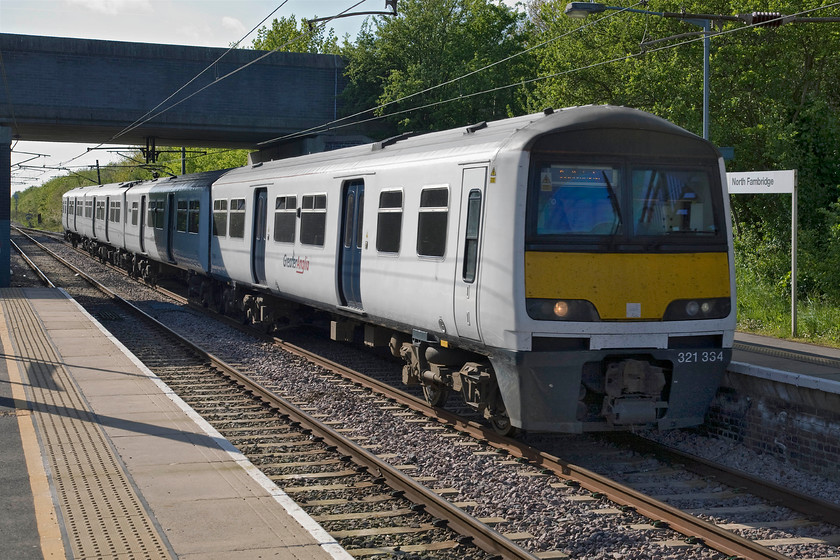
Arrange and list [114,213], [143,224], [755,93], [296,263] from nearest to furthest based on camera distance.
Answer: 1. [296,263]
2. [755,93]
3. [143,224]
4. [114,213]

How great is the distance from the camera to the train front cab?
8.83m

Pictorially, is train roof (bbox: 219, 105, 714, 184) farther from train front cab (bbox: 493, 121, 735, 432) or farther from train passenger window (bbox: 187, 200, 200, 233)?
train passenger window (bbox: 187, 200, 200, 233)

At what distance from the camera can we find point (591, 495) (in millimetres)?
8109

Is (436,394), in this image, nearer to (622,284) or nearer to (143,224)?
(622,284)

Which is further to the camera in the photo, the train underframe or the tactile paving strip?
the train underframe

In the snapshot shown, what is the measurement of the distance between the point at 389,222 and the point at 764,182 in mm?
6885

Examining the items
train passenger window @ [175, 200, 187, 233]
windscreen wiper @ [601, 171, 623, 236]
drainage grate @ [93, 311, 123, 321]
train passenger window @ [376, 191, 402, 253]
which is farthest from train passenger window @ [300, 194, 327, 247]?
train passenger window @ [175, 200, 187, 233]

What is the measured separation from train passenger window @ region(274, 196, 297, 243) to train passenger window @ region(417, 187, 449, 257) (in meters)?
5.06

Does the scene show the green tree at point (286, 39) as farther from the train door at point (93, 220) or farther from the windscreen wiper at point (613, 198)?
the windscreen wiper at point (613, 198)

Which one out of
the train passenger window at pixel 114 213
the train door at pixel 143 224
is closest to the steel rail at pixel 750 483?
the train door at pixel 143 224

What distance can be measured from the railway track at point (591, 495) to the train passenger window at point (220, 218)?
954 centimetres

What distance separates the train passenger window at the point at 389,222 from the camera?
11469mm

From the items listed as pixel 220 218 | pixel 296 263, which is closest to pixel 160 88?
pixel 220 218

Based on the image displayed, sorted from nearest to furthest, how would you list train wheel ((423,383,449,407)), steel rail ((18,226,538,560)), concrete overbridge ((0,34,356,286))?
steel rail ((18,226,538,560)) → train wheel ((423,383,449,407)) → concrete overbridge ((0,34,356,286))
